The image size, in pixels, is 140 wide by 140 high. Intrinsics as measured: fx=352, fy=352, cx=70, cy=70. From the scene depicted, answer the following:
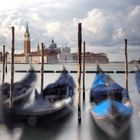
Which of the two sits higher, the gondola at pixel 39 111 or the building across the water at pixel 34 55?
the building across the water at pixel 34 55

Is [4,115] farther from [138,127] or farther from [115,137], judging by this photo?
[138,127]

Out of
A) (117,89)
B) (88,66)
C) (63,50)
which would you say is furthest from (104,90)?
(63,50)

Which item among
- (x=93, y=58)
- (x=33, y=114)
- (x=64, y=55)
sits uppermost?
(x=64, y=55)

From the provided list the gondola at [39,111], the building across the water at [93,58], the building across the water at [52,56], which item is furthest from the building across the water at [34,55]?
the gondola at [39,111]

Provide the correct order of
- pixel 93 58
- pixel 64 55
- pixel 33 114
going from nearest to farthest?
pixel 33 114, pixel 93 58, pixel 64 55

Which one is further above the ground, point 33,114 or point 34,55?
point 34,55

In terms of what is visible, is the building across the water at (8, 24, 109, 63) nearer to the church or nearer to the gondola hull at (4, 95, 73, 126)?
the church

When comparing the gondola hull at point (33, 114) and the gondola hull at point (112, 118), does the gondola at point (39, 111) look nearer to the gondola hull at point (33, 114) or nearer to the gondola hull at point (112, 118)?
the gondola hull at point (33, 114)

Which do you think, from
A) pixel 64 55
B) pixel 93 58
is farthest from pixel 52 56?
pixel 93 58

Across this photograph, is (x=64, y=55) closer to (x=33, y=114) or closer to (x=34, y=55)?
(x=34, y=55)

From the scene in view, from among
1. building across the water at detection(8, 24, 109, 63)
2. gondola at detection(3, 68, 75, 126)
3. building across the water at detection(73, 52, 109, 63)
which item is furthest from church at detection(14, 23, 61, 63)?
gondola at detection(3, 68, 75, 126)

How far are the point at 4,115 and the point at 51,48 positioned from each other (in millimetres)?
91912

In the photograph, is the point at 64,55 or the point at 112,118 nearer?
the point at 112,118

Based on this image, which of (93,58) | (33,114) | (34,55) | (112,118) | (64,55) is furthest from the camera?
(64,55)
